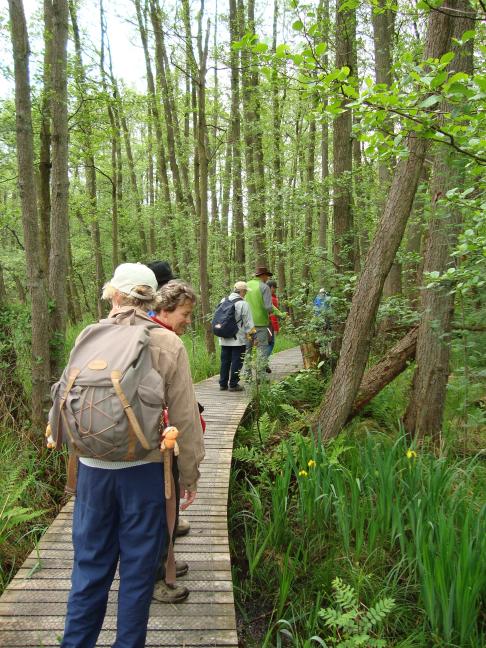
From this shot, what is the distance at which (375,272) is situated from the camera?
14.9 ft

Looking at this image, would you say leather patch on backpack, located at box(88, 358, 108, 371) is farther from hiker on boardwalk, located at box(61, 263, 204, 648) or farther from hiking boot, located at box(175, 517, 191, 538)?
hiking boot, located at box(175, 517, 191, 538)

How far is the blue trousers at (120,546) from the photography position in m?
1.99

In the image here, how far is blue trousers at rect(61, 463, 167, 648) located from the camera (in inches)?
78.2

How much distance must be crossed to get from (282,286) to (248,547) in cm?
1344

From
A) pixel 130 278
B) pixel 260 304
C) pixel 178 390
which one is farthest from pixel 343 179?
pixel 178 390

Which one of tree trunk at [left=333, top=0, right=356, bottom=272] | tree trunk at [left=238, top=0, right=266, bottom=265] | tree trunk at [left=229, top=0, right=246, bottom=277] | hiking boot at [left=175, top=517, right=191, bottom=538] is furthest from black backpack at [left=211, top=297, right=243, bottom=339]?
tree trunk at [left=229, top=0, right=246, bottom=277]

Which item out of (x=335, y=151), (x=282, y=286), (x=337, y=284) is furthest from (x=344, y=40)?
(x=282, y=286)

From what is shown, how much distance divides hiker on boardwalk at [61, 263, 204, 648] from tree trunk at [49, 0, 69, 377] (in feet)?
11.0

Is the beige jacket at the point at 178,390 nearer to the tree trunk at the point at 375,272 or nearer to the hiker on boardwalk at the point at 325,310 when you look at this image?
the tree trunk at the point at 375,272

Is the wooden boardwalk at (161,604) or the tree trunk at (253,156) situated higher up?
the tree trunk at (253,156)

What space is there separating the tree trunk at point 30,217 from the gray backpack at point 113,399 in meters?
3.20

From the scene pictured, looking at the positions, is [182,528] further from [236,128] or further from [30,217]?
[236,128]

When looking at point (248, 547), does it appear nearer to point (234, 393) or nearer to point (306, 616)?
point (306, 616)

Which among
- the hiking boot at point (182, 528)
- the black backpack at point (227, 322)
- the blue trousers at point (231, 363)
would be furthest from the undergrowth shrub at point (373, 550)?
the blue trousers at point (231, 363)
